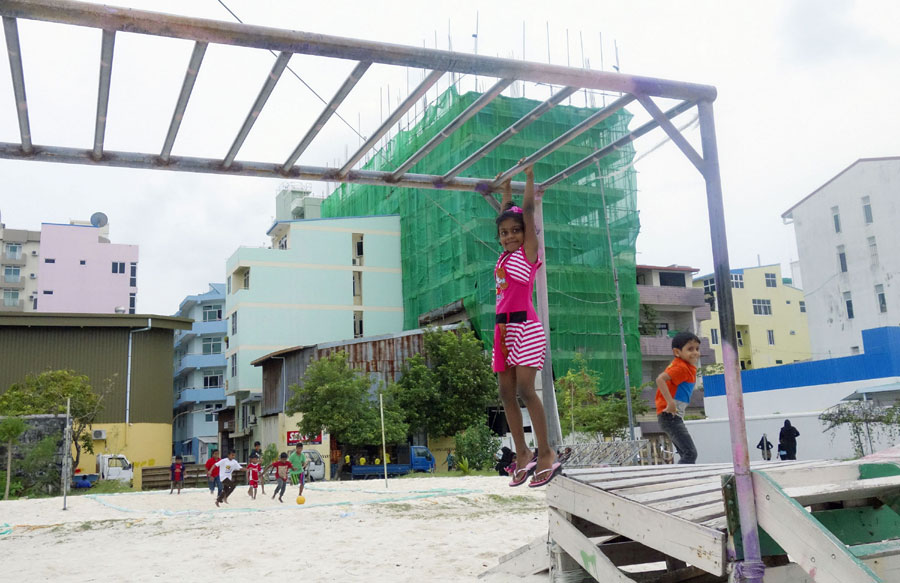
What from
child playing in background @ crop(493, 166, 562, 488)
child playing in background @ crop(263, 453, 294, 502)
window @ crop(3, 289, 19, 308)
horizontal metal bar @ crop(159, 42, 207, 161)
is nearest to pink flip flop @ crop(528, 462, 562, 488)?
child playing in background @ crop(493, 166, 562, 488)

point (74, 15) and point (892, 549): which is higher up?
point (74, 15)

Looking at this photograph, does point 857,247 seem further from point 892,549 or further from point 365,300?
point 892,549

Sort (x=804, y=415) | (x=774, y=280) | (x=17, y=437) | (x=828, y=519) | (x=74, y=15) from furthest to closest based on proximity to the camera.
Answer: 1. (x=774, y=280)
2. (x=804, y=415)
3. (x=17, y=437)
4. (x=828, y=519)
5. (x=74, y=15)

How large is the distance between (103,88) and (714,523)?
188 inches

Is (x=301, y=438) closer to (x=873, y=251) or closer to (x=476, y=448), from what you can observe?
(x=476, y=448)

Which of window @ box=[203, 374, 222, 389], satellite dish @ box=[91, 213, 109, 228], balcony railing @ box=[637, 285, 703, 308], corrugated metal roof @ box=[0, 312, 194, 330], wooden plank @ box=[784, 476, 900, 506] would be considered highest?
satellite dish @ box=[91, 213, 109, 228]

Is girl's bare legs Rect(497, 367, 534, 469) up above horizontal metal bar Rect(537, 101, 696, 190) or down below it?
below

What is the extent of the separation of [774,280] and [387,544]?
54707mm

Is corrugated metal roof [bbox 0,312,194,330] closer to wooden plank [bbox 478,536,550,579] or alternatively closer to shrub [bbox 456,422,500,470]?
shrub [bbox 456,422,500,470]

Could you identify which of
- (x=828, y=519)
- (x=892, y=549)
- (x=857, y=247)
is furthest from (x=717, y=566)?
(x=857, y=247)

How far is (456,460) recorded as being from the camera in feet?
118

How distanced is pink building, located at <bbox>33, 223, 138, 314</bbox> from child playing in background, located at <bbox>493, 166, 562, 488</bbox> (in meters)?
62.2

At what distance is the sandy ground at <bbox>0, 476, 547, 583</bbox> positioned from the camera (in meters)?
8.77

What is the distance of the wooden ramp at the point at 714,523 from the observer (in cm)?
431
